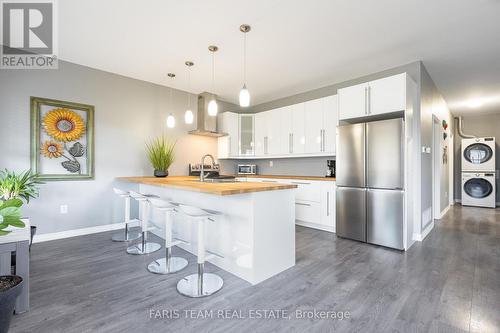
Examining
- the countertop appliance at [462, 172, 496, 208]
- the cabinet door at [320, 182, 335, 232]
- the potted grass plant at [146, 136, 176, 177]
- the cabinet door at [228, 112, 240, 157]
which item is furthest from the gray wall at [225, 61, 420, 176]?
the countertop appliance at [462, 172, 496, 208]

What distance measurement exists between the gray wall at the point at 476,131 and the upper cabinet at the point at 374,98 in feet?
18.2

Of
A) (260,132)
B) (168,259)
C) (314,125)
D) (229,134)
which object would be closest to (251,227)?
(168,259)

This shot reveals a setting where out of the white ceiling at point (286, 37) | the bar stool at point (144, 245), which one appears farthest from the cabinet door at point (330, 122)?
the bar stool at point (144, 245)

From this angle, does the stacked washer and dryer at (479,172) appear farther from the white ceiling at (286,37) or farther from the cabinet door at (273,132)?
the cabinet door at (273,132)

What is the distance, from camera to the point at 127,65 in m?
3.58

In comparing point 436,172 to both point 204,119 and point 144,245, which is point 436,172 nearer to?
point 204,119

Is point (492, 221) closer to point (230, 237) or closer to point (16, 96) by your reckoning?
point (230, 237)

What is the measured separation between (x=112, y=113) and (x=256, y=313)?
3.65m

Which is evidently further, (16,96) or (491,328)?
(16,96)

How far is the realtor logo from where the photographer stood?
2.36 m

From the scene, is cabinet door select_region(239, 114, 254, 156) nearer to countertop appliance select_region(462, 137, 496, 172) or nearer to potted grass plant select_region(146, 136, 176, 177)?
potted grass plant select_region(146, 136, 176, 177)

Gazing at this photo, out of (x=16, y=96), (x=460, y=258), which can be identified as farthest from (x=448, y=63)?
(x=16, y=96)

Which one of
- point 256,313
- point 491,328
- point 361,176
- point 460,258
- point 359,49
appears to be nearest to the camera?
point 491,328

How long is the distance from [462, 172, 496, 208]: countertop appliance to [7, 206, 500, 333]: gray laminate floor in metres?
4.21
